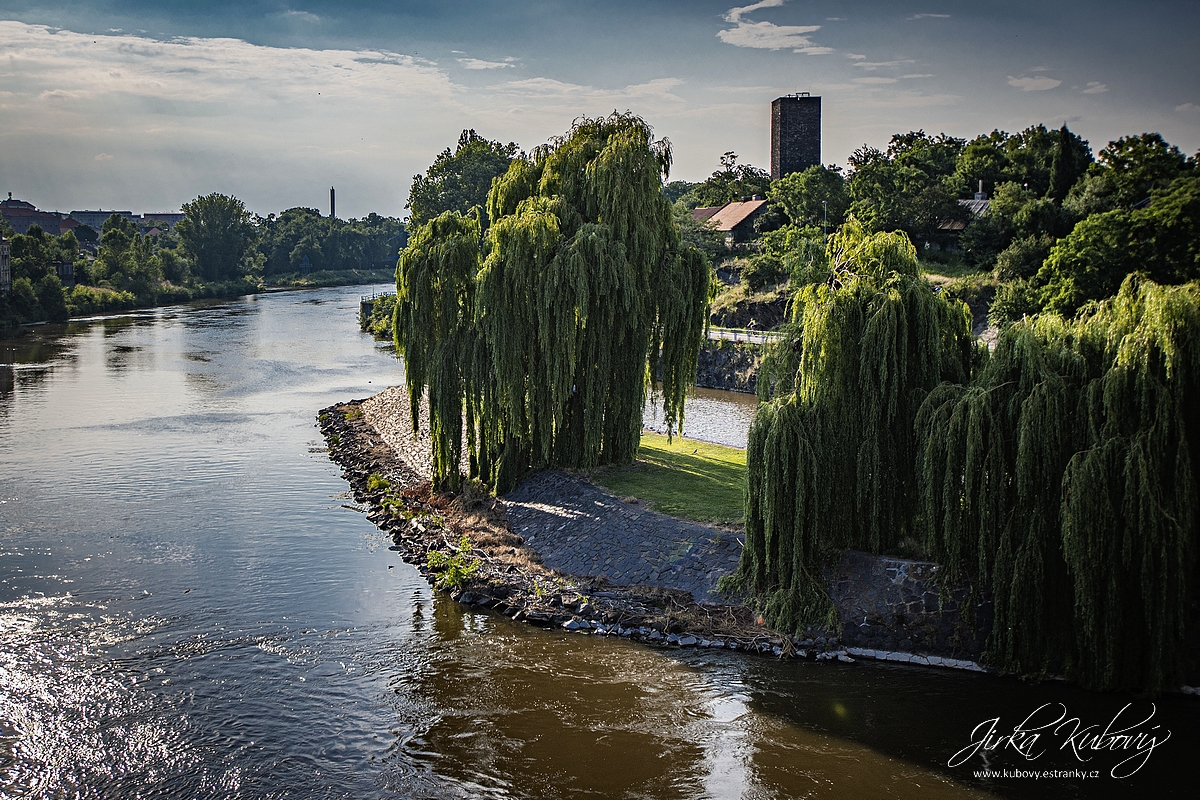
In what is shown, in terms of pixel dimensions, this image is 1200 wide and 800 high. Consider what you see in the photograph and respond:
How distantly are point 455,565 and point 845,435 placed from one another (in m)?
8.16

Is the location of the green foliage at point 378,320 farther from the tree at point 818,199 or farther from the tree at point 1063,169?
the tree at point 1063,169

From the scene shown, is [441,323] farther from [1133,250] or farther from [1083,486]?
[1133,250]

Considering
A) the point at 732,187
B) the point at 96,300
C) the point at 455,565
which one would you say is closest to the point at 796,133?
the point at 732,187

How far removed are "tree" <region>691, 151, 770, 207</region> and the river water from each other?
2700 inches

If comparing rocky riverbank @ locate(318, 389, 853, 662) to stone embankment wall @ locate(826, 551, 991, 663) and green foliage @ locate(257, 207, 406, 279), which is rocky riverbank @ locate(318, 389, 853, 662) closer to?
stone embankment wall @ locate(826, 551, 991, 663)

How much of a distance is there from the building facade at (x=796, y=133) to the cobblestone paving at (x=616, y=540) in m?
70.3

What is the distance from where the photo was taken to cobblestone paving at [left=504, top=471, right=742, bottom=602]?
54.7ft

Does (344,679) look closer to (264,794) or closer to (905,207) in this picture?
(264,794)

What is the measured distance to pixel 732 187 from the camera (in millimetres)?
86375

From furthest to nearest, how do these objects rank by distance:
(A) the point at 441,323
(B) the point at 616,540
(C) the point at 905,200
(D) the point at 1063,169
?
(C) the point at 905,200, (D) the point at 1063,169, (A) the point at 441,323, (B) the point at 616,540

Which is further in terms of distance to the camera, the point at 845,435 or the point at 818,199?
the point at 818,199

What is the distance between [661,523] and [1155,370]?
29.8 ft

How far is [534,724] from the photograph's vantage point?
12.8m

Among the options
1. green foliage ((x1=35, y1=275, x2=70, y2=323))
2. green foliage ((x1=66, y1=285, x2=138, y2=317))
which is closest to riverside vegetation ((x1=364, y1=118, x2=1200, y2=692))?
green foliage ((x1=35, y1=275, x2=70, y2=323))
